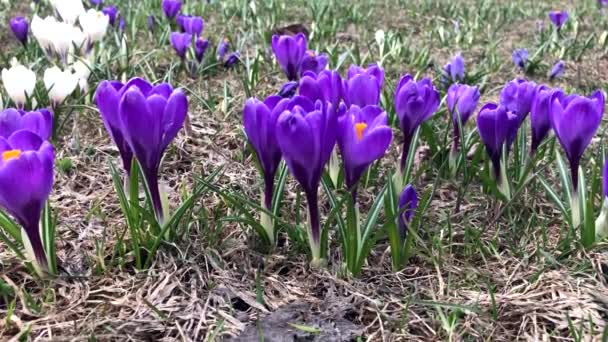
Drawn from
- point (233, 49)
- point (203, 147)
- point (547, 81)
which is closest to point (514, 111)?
point (203, 147)

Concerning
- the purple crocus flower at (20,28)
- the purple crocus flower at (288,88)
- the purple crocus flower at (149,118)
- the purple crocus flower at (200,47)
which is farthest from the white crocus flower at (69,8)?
the purple crocus flower at (149,118)

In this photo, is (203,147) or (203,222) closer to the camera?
(203,222)

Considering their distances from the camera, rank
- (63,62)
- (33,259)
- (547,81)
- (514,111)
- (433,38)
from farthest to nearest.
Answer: (433,38) → (547,81) → (63,62) → (514,111) → (33,259)

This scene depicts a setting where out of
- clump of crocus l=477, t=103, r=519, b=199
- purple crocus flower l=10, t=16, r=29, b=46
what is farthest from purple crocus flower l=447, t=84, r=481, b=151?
purple crocus flower l=10, t=16, r=29, b=46

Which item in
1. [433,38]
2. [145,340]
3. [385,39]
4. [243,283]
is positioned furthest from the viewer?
[433,38]

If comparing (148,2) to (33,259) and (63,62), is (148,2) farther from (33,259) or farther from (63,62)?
(33,259)

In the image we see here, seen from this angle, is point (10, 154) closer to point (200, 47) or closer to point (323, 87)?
point (323, 87)

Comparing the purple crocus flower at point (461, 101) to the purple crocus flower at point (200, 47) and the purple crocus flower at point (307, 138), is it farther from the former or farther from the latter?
the purple crocus flower at point (200, 47)
